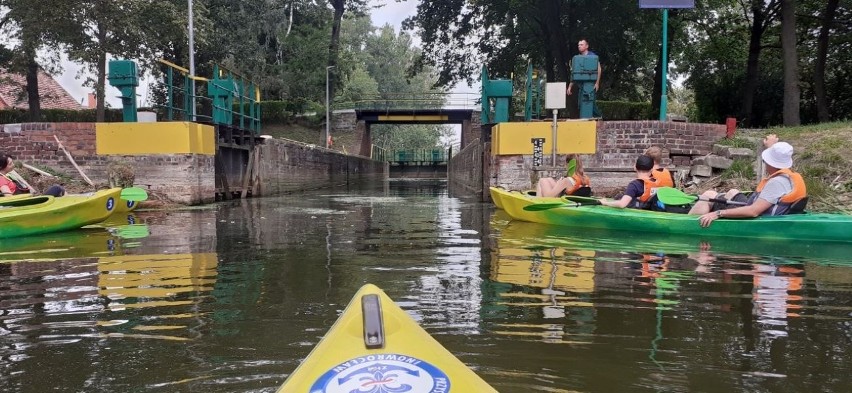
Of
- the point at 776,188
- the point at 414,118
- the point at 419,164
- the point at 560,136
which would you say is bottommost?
the point at 776,188

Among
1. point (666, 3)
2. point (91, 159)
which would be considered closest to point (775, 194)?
point (666, 3)

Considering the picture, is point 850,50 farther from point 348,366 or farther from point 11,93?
point 11,93

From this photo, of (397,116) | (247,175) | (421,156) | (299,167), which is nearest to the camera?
(247,175)

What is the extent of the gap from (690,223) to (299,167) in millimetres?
15515

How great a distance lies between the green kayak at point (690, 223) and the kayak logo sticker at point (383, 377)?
6.08 m

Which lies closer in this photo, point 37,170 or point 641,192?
point 641,192

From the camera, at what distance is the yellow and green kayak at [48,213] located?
22.5ft

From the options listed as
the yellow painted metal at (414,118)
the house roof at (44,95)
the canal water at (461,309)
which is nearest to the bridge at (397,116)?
the yellow painted metal at (414,118)

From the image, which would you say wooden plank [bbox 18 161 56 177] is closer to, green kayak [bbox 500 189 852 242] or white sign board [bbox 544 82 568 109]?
green kayak [bbox 500 189 852 242]

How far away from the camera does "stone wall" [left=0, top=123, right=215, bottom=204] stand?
1185cm

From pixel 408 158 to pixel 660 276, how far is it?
153ft

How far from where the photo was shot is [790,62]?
48.0 feet

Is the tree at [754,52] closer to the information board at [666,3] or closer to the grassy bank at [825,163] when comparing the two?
the grassy bank at [825,163]

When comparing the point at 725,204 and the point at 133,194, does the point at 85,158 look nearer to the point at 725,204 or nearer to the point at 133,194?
the point at 133,194
